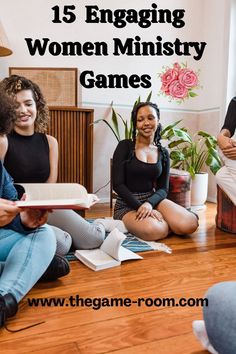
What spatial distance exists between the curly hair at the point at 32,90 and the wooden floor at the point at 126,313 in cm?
76

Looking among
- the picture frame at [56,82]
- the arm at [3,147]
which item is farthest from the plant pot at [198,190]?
the arm at [3,147]

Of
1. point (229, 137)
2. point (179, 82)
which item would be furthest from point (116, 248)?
point (179, 82)

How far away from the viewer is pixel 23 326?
878 millimetres

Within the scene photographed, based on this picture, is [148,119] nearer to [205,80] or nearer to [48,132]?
[48,132]

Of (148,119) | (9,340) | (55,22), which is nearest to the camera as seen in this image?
(9,340)

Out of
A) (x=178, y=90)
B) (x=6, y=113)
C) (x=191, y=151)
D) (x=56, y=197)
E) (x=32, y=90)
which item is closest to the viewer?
(x=56, y=197)

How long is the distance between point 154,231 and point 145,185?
30 centimetres

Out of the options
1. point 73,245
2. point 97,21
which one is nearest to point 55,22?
point 97,21

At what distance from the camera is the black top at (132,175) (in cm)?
174

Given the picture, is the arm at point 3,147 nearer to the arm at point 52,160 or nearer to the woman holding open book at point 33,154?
the woman holding open book at point 33,154

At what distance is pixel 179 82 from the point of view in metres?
2.86

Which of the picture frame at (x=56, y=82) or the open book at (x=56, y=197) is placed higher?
the picture frame at (x=56, y=82)

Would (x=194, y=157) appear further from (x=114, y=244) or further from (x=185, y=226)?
(x=114, y=244)

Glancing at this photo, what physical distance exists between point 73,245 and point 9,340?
2.12 feet
